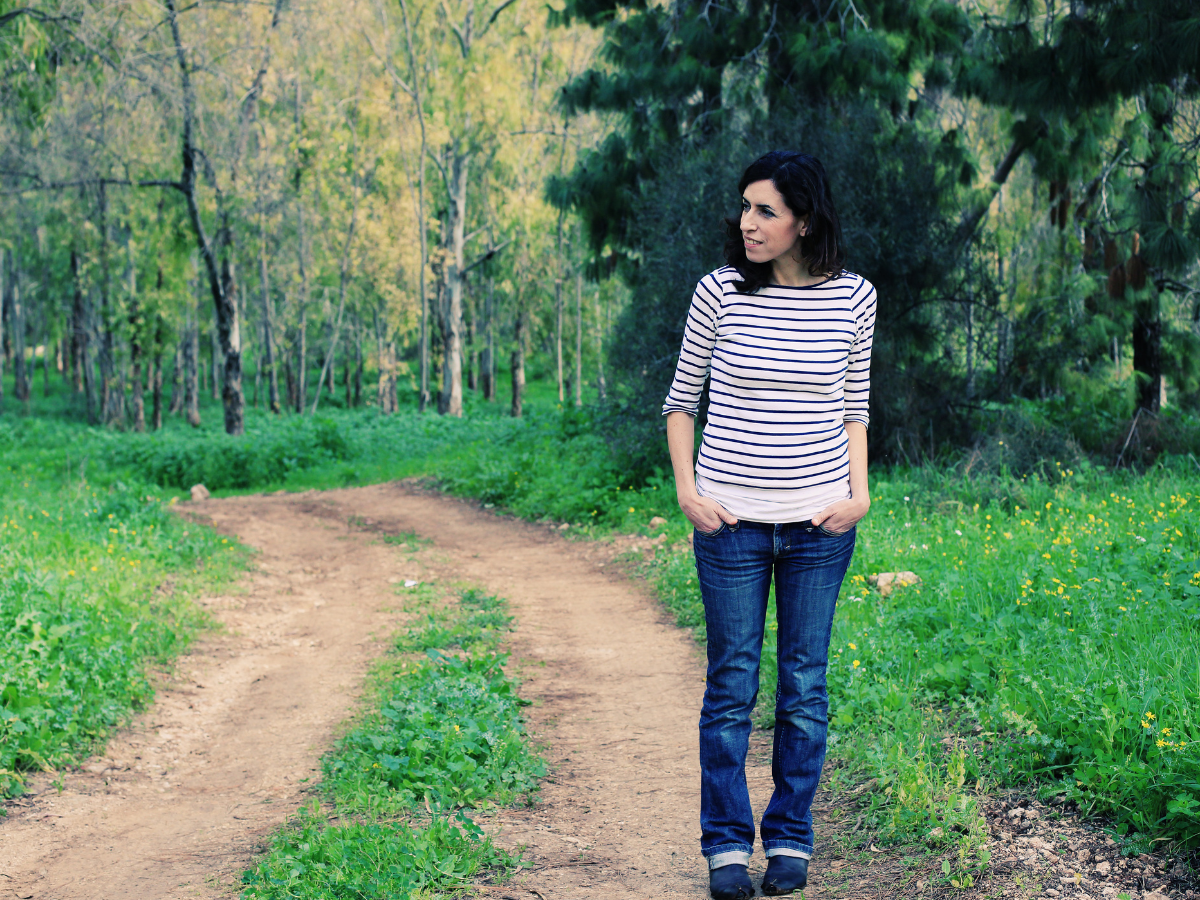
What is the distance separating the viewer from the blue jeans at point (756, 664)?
9.39ft

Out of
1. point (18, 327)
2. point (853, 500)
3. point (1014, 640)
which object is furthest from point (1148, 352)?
point (18, 327)

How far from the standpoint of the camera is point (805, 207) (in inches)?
110

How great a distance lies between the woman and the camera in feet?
9.22

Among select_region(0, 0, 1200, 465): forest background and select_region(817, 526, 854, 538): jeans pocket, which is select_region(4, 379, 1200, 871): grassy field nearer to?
select_region(817, 526, 854, 538): jeans pocket

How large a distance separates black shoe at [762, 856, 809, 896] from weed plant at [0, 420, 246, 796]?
11.7 ft

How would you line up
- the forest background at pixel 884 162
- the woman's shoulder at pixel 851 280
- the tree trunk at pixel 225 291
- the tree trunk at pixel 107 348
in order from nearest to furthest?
the woman's shoulder at pixel 851 280
the forest background at pixel 884 162
the tree trunk at pixel 225 291
the tree trunk at pixel 107 348

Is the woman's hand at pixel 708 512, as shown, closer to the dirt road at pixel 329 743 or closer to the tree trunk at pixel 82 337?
the dirt road at pixel 329 743


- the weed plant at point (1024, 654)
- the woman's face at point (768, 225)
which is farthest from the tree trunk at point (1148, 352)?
the woman's face at point (768, 225)

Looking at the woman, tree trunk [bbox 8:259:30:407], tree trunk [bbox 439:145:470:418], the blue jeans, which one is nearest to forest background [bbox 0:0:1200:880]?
the blue jeans

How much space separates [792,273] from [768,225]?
0.18 metres

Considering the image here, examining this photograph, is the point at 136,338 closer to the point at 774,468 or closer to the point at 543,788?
the point at 543,788

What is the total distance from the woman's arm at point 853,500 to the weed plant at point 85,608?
4020 mm

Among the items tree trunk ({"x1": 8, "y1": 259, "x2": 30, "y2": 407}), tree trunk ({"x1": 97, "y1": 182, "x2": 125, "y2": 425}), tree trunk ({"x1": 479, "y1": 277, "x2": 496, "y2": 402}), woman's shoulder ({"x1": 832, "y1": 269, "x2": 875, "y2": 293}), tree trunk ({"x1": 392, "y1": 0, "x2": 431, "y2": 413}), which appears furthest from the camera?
tree trunk ({"x1": 479, "y1": 277, "x2": 496, "y2": 402})

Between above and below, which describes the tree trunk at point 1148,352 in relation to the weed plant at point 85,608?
above
